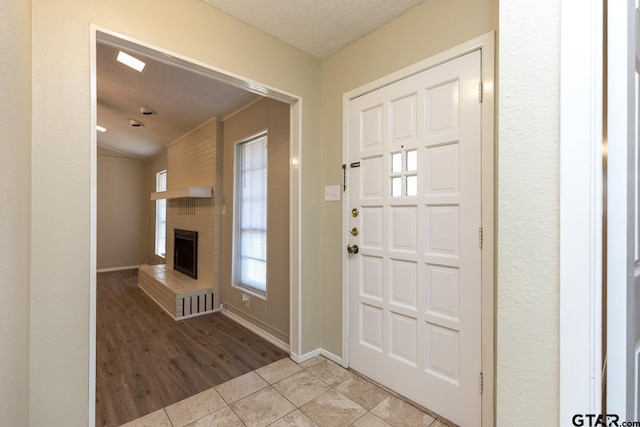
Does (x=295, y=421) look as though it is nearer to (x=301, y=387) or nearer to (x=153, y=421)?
(x=301, y=387)

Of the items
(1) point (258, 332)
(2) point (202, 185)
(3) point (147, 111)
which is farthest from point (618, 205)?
(3) point (147, 111)

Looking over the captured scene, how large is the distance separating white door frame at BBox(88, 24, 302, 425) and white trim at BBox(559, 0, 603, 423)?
1.83 meters

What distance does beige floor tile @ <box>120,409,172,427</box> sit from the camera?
1661 mm

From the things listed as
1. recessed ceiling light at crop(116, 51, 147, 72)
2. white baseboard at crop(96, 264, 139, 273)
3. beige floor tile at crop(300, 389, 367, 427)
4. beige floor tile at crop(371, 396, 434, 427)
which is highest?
recessed ceiling light at crop(116, 51, 147, 72)

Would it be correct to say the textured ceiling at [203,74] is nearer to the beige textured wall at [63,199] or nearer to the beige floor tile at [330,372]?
the beige textured wall at [63,199]

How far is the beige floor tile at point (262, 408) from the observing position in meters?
1.69

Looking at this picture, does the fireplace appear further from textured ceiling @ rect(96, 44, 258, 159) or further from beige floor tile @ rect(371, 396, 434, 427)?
beige floor tile @ rect(371, 396, 434, 427)

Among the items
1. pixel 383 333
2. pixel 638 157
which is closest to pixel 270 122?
pixel 383 333

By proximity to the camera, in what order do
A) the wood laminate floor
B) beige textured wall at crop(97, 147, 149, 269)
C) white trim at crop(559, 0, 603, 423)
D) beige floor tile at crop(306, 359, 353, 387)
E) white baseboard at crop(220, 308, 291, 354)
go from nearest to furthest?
white trim at crop(559, 0, 603, 423)
the wood laminate floor
beige floor tile at crop(306, 359, 353, 387)
white baseboard at crop(220, 308, 291, 354)
beige textured wall at crop(97, 147, 149, 269)

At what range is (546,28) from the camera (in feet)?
2.43

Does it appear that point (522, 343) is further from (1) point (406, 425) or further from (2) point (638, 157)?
(1) point (406, 425)

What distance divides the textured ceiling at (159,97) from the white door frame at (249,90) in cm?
27

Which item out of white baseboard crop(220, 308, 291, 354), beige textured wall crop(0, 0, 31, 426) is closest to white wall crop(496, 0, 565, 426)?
beige textured wall crop(0, 0, 31, 426)

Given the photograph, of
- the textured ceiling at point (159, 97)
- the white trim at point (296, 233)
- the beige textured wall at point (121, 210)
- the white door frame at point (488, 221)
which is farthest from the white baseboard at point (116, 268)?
the white door frame at point (488, 221)
